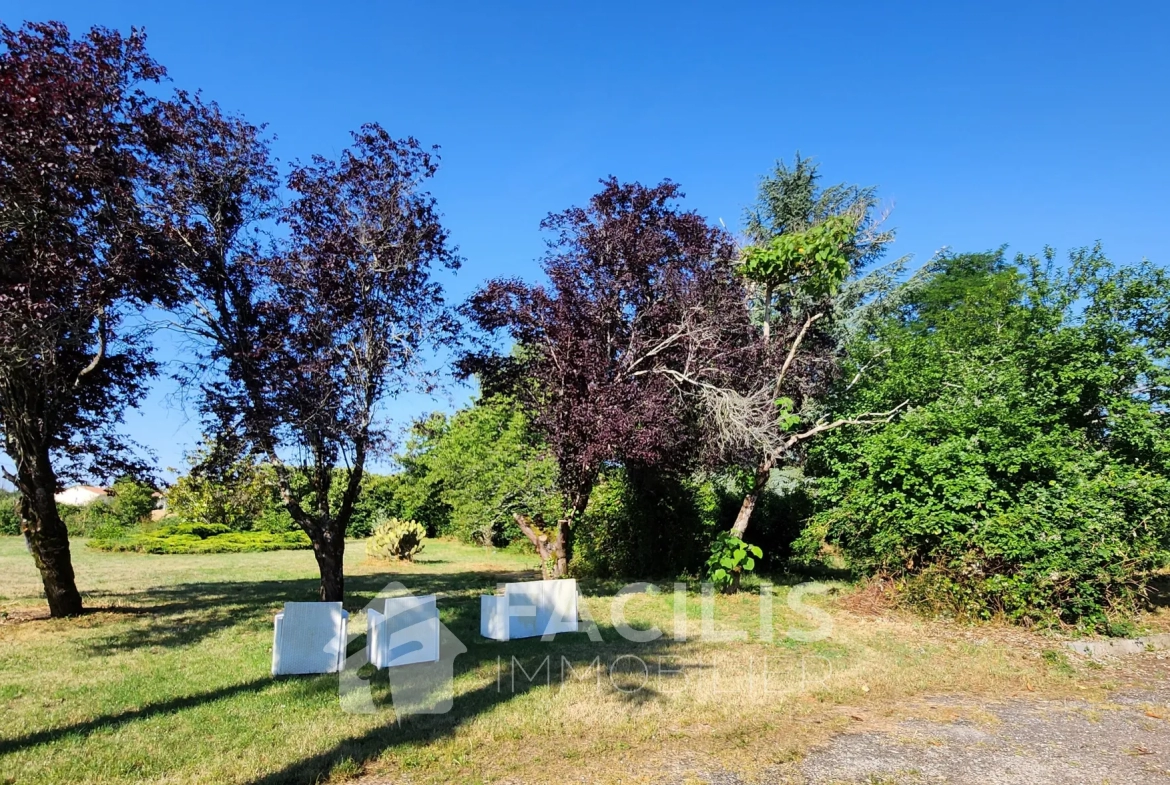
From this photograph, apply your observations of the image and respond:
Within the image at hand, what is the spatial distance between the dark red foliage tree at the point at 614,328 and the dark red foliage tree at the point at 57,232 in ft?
15.9

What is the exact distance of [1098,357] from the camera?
1087 cm

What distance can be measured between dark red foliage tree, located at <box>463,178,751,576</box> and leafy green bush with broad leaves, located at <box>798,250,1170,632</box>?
295 centimetres

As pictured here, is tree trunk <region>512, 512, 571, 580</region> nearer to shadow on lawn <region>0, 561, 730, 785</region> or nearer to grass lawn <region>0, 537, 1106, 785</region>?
shadow on lawn <region>0, 561, 730, 785</region>

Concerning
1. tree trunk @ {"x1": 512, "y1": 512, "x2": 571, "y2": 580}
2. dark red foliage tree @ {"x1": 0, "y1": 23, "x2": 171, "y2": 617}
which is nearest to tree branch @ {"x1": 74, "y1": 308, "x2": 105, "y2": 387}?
dark red foliage tree @ {"x1": 0, "y1": 23, "x2": 171, "y2": 617}

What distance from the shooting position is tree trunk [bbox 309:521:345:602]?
9016mm

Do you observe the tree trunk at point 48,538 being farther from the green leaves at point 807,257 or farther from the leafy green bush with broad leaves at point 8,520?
the leafy green bush with broad leaves at point 8,520

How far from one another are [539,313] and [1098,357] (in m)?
9.11

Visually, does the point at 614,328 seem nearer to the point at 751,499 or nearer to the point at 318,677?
the point at 751,499

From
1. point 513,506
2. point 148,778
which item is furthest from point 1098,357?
point 148,778

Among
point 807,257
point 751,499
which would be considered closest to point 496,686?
point 751,499

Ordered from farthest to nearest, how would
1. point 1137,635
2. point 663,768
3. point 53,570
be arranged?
point 53,570, point 1137,635, point 663,768

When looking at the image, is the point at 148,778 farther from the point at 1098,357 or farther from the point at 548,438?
the point at 1098,357

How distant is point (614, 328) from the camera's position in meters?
11.4

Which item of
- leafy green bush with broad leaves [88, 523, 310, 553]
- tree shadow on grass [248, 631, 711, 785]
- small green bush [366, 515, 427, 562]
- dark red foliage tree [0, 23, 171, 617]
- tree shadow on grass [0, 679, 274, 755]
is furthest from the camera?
leafy green bush with broad leaves [88, 523, 310, 553]
